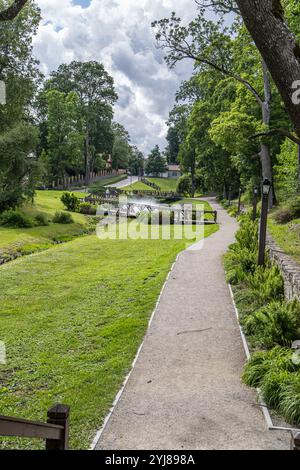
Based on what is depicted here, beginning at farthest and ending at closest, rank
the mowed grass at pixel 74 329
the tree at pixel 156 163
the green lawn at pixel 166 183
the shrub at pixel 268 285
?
1. the tree at pixel 156 163
2. the green lawn at pixel 166 183
3. the shrub at pixel 268 285
4. the mowed grass at pixel 74 329

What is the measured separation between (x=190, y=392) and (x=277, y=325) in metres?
2.39

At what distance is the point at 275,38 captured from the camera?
3.27 metres

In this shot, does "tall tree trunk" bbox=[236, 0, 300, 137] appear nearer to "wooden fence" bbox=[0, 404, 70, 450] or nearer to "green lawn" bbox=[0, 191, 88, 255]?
"wooden fence" bbox=[0, 404, 70, 450]

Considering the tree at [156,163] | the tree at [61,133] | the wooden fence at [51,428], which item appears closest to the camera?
the wooden fence at [51,428]

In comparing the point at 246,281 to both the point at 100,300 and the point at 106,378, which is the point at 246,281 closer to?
the point at 100,300

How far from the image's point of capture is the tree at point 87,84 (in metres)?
60.7

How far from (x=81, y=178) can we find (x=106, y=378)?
65178 millimetres

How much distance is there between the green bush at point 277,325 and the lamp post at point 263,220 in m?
4.00

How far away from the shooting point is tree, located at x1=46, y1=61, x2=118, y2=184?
2388 inches

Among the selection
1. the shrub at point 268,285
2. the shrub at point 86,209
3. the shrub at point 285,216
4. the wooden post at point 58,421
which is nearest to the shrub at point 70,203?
the shrub at point 86,209

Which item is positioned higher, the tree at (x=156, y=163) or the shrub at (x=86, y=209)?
the tree at (x=156, y=163)

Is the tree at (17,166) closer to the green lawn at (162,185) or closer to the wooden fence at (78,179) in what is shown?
the wooden fence at (78,179)

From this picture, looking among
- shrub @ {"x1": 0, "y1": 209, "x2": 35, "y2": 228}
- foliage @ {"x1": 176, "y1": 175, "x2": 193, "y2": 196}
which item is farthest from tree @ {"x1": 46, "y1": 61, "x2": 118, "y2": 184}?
shrub @ {"x1": 0, "y1": 209, "x2": 35, "y2": 228}

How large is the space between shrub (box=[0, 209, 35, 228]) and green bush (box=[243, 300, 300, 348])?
2222 centimetres
